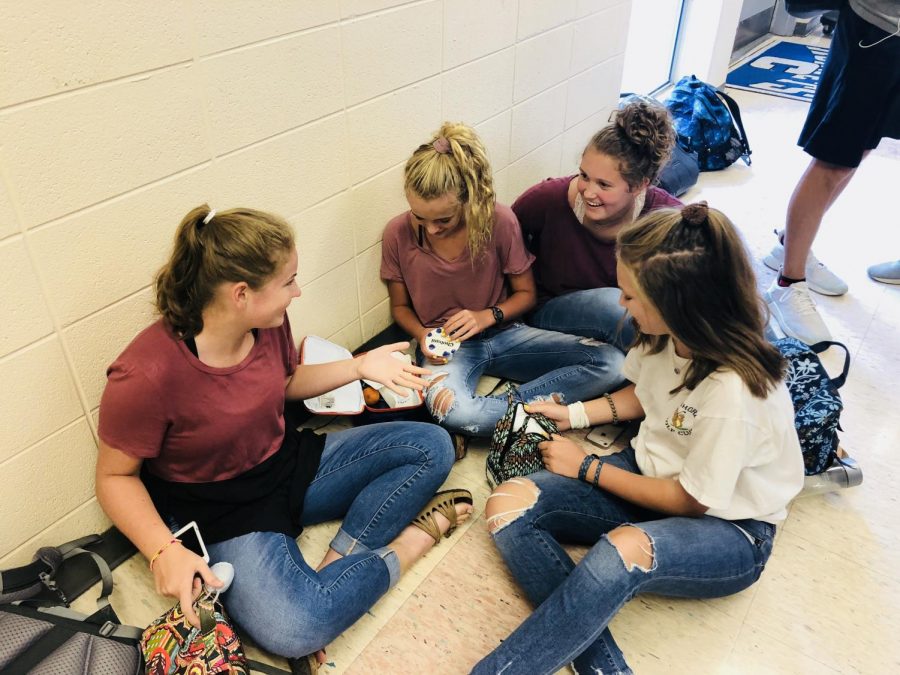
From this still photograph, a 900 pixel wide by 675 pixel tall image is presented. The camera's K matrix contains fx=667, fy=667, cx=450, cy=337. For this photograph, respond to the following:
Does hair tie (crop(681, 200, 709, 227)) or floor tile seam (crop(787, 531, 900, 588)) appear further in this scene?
floor tile seam (crop(787, 531, 900, 588))

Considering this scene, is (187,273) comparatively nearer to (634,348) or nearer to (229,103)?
(229,103)

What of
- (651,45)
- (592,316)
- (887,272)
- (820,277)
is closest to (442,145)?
(592,316)

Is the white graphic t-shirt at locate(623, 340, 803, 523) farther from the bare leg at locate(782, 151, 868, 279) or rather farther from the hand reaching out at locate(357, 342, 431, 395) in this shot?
the bare leg at locate(782, 151, 868, 279)

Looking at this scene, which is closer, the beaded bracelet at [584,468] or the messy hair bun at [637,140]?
the beaded bracelet at [584,468]

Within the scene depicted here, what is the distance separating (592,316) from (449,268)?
18.0 inches

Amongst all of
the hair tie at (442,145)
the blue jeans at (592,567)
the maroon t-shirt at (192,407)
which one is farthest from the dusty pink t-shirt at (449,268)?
the blue jeans at (592,567)

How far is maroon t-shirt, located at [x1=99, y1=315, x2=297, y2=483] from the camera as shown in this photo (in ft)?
4.05

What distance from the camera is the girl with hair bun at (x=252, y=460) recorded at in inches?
48.8

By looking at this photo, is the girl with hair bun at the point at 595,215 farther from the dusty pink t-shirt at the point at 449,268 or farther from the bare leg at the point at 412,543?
the bare leg at the point at 412,543

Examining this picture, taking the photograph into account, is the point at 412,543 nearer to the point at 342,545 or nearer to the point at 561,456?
the point at 342,545

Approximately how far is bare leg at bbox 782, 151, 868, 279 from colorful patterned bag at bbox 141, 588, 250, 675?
2.13 meters

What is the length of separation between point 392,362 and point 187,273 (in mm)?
453

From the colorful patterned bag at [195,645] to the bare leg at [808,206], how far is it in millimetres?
2129

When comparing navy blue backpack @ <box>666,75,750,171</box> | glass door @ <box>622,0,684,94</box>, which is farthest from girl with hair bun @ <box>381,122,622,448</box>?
glass door @ <box>622,0,684,94</box>
